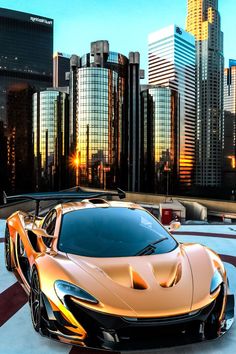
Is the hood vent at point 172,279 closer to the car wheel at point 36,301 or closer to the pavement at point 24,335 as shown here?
the pavement at point 24,335

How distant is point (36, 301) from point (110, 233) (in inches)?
43.3

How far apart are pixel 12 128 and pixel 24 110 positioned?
922 cm

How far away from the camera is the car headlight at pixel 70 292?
2.98 m

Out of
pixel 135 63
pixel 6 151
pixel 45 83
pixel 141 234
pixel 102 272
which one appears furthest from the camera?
pixel 45 83

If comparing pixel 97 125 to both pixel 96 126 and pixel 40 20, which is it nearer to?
pixel 96 126

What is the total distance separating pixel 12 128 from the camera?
15250 cm

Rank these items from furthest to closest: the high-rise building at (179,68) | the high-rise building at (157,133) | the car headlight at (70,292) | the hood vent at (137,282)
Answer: the high-rise building at (179,68) < the high-rise building at (157,133) < the hood vent at (137,282) < the car headlight at (70,292)

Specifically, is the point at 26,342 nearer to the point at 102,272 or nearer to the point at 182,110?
the point at 102,272

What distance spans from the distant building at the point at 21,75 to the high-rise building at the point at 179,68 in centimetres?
5652

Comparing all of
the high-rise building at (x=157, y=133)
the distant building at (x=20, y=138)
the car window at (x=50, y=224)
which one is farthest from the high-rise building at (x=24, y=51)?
the car window at (x=50, y=224)

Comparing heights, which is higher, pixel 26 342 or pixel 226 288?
pixel 226 288

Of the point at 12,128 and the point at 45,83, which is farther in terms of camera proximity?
the point at 45,83

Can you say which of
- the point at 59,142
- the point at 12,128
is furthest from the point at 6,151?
the point at 59,142

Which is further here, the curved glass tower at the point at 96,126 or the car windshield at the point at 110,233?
the curved glass tower at the point at 96,126
